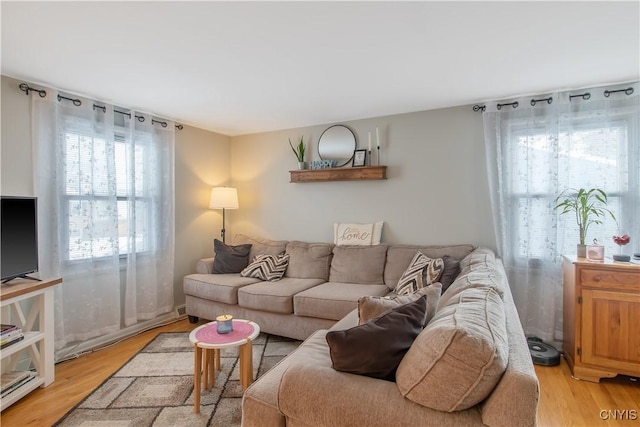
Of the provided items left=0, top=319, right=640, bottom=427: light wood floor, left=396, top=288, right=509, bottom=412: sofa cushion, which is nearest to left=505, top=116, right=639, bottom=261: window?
left=0, top=319, right=640, bottom=427: light wood floor

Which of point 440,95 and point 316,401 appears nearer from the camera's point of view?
point 316,401

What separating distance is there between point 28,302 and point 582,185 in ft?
15.2

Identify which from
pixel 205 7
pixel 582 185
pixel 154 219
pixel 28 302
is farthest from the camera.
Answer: pixel 154 219

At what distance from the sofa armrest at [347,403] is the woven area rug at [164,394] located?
3.10 feet

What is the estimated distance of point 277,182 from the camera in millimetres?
4285

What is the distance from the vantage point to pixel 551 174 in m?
2.90

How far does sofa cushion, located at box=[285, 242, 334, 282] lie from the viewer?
3555 millimetres

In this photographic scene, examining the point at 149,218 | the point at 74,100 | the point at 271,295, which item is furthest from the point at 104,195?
the point at 271,295

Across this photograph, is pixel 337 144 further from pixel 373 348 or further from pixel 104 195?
pixel 373 348

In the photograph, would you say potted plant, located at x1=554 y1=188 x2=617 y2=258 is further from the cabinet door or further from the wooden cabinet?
the cabinet door

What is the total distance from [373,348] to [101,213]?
2.91m

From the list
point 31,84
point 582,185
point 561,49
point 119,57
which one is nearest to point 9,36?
point 119,57

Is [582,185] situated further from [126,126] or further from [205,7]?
[126,126]

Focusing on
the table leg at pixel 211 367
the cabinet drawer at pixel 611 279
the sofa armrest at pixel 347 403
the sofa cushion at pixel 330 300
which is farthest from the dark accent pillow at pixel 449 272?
the table leg at pixel 211 367
